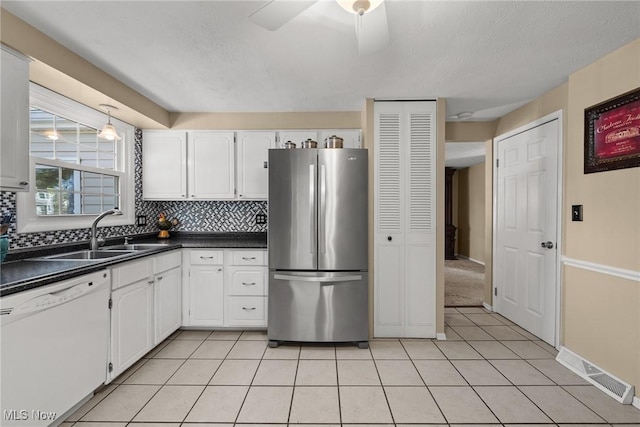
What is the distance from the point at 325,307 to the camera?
2.66 meters

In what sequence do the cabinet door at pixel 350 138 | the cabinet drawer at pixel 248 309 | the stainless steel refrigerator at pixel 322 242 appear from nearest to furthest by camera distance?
the stainless steel refrigerator at pixel 322 242 < the cabinet drawer at pixel 248 309 < the cabinet door at pixel 350 138

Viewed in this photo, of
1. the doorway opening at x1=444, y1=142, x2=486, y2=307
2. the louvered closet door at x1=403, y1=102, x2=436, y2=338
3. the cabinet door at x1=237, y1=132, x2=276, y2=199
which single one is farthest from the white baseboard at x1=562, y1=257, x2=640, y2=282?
the cabinet door at x1=237, y1=132, x2=276, y2=199

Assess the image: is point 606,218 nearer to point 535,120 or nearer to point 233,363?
point 535,120

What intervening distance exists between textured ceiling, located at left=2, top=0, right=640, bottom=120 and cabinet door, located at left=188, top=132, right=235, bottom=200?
522 millimetres

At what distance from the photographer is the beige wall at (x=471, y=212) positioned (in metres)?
6.68

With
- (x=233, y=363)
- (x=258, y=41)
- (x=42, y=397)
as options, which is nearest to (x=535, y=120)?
(x=258, y=41)

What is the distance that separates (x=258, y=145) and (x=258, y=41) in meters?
1.45

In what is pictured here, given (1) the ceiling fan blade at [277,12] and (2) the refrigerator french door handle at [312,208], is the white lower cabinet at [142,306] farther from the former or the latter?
(1) the ceiling fan blade at [277,12]

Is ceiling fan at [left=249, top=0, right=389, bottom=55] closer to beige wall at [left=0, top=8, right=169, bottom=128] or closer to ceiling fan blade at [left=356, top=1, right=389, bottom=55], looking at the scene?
ceiling fan blade at [left=356, top=1, right=389, bottom=55]

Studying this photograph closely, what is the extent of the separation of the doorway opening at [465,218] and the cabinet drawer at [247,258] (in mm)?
3268

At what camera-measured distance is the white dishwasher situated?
1361mm

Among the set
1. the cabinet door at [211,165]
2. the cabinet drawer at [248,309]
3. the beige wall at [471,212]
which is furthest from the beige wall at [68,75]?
the beige wall at [471,212]

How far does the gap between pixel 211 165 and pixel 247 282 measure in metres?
1.38

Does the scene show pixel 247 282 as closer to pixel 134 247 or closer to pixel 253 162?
pixel 134 247
